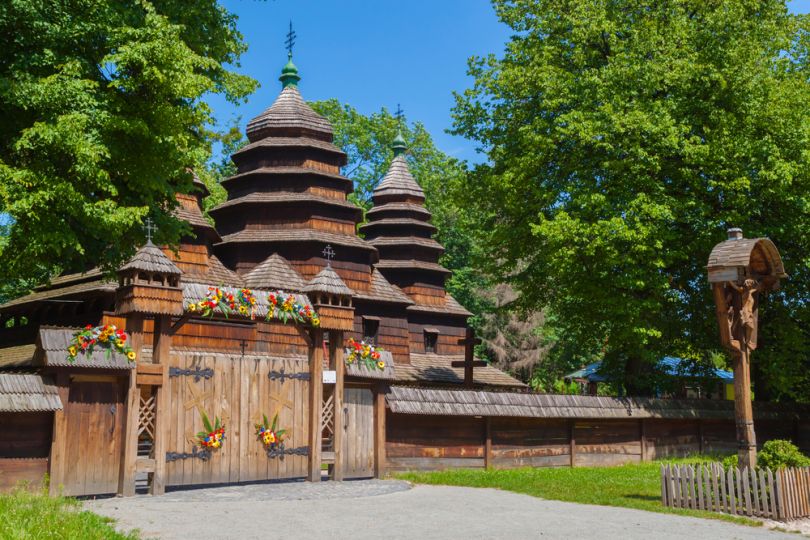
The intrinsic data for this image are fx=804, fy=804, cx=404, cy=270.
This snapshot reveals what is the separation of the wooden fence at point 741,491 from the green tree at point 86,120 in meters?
11.0

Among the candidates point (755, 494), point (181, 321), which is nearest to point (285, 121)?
point (181, 321)

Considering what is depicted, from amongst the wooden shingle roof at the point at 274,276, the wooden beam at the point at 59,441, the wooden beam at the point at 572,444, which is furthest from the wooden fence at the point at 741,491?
the wooden shingle roof at the point at 274,276

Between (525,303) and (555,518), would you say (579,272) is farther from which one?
(555,518)

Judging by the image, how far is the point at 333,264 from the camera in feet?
103

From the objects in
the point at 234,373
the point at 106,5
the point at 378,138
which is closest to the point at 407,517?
the point at 234,373

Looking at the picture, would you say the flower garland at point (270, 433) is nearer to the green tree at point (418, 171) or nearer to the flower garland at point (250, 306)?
the flower garland at point (250, 306)

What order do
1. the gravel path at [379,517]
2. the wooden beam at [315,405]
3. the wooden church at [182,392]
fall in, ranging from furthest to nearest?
1. the wooden beam at [315,405]
2. the wooden church at [182,392]
3. the gravel path at [379,517]

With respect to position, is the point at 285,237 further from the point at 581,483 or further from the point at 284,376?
the point at 581,483

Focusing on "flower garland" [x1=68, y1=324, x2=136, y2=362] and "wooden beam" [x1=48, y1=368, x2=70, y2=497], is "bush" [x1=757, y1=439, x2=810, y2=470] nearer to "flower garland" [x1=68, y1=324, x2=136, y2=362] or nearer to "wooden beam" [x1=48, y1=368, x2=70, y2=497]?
"flower garland" [x1=68, y1=324, x2=136, y2=362]

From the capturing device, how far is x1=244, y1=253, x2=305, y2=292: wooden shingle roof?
28.0m

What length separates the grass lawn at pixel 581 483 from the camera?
44.2 feet

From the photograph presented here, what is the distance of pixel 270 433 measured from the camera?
A: 15.1m

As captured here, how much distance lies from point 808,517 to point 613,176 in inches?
547

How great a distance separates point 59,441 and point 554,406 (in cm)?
1222
